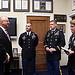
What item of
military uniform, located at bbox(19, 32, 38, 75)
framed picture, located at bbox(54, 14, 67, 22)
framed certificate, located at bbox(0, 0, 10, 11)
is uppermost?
framed certificate, located at bbox(0, 0, 10, 11)

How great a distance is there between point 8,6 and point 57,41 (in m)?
2.14

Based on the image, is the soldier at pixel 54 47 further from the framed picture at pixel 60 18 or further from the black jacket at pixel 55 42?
the framed picture at pixel 60 18

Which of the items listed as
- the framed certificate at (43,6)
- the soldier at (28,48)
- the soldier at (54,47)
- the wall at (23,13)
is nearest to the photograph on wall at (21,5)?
the wall at (23,13)

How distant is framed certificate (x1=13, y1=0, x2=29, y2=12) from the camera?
413 centimetres

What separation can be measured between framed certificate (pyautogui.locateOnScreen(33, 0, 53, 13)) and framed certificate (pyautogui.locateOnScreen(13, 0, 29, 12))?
0.88 feet

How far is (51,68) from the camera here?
297 centimetres

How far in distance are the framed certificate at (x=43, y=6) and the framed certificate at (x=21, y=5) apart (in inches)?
10.6

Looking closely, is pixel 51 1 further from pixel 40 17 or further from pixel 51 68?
pixel 51 68

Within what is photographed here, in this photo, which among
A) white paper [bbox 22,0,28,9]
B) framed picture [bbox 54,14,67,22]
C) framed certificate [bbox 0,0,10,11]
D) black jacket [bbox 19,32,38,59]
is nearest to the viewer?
black jacket [bbox 19,32,38,59]

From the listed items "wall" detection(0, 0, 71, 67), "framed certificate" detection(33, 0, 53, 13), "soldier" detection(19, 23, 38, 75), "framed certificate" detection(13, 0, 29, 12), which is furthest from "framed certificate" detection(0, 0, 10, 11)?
"soldier" detection(19, 23, 38, 75)

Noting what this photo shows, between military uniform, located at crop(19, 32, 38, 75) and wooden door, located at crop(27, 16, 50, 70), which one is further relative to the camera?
wooden door, located at crop(27, 16, 50, 70)

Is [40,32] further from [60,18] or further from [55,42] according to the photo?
[55,42]

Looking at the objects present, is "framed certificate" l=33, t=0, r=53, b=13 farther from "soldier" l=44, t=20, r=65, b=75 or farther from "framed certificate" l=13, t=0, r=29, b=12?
"soldier" l=44, t=20, r=65, b=75

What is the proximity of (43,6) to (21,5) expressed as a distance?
0.74 metres
